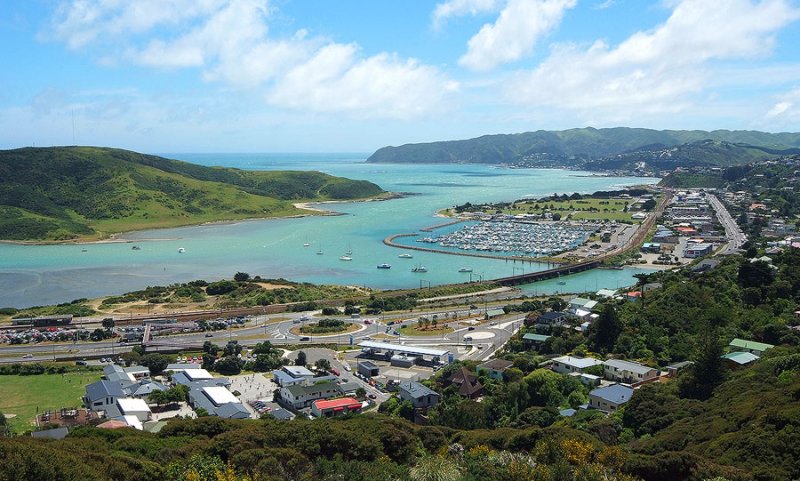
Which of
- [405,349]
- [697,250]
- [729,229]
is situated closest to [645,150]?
[729,229]

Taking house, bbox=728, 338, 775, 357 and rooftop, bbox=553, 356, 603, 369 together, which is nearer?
house, bbox=728, 338, 775, 357

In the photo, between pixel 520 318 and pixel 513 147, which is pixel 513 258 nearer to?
pixel 520 318

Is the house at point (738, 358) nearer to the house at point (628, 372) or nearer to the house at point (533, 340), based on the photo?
the house at point (628, 372)

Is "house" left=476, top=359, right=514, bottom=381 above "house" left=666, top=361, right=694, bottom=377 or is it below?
below

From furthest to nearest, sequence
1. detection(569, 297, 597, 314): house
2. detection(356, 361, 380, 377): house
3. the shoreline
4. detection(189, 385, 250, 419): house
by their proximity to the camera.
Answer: the shoreline
detection(569, 297, 597, 314): house
detection(356, 361, 380, 377): house
detection(189, 385, 250, 419): house

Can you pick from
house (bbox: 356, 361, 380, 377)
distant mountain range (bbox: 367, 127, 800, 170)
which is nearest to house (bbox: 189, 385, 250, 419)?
house (bbox: 356, 361, 380, 377)

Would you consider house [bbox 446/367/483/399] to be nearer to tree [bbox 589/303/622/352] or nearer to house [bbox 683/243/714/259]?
tree [bbox 589/303/622/352]

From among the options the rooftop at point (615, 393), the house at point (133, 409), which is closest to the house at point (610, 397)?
the rooftop at point (615, 393)
